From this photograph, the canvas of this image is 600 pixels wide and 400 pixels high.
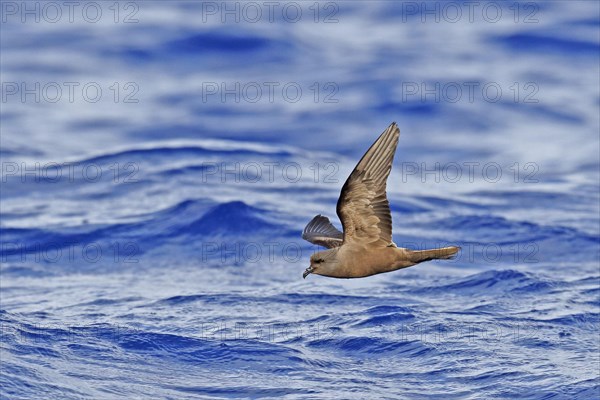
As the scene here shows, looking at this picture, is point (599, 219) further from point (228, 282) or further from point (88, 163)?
point (88, 163)

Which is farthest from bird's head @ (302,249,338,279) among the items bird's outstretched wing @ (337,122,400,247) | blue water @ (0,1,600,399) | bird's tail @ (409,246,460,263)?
blue water @ (0,1,600,399)

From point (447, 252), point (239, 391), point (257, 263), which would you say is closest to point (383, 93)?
point (257, 263)

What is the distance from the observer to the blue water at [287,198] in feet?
42.4

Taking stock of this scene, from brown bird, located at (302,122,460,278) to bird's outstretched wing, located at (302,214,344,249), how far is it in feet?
2.66

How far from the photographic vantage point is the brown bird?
9117mm

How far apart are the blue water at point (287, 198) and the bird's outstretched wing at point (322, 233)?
172 centimetres

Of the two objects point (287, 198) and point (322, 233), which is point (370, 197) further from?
point (287, 198)

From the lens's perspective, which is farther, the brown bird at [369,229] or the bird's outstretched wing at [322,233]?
the bird's outstretched wing at [322,233]

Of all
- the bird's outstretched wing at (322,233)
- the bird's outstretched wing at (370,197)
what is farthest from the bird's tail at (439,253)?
the bird's outstretched wing at (322,233)

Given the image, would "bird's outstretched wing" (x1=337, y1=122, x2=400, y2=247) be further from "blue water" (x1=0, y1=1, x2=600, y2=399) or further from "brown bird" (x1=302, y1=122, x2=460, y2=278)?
"blue water" (x1=0, y1=1, x2=600, y2=399)

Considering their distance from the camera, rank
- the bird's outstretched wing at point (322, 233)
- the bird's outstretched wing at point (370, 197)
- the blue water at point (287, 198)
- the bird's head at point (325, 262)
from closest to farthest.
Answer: the bird's outstretched wing at point (370, 197) < the bird's head at point (325, 262) < the bird's outstretched wing at point (322, 233) < the blue water at point (287, 198)

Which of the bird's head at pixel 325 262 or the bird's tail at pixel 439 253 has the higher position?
the bird's tail at pixel 439 253

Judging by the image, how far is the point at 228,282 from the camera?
15852 millimetres

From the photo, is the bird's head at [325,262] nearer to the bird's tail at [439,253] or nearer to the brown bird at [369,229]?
the brown bird at [369,229]
